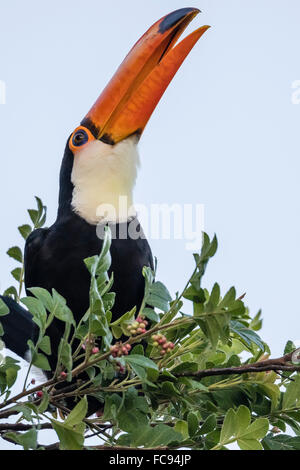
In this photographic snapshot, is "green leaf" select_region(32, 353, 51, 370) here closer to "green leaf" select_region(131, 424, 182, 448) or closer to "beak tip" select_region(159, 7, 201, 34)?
"green leaf" select_region(131, 424, 182, 448)

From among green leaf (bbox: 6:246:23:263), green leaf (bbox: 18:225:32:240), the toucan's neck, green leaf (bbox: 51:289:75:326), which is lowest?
green leaf (bbox: 51:289:75:326)

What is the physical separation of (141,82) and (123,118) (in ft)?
0.62

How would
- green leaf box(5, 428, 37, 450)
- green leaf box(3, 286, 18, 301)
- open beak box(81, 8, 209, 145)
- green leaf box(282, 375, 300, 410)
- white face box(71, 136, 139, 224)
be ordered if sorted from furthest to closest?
open beak box(81, 8, 209, 145), white face box(71, 136, 139, 224), green leaf box(3, 286, 18, 301), green leaf box(282, 375, 300, 410), green leaf box(5, 428, 37, 450)

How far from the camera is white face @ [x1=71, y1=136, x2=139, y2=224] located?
3043mm

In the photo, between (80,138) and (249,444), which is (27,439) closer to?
(249,444)

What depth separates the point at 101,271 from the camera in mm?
1717

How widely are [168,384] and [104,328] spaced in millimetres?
301

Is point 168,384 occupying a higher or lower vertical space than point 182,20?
lower

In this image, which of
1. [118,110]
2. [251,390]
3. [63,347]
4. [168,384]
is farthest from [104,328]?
[118,110]

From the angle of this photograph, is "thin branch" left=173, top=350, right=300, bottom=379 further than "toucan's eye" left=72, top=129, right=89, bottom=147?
No

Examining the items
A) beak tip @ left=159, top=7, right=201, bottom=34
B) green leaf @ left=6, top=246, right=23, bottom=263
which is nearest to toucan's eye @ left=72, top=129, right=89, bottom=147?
beak tip @ left=159, top=7, right=201, bottom=34

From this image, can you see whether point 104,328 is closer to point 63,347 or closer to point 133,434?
point 63,347
